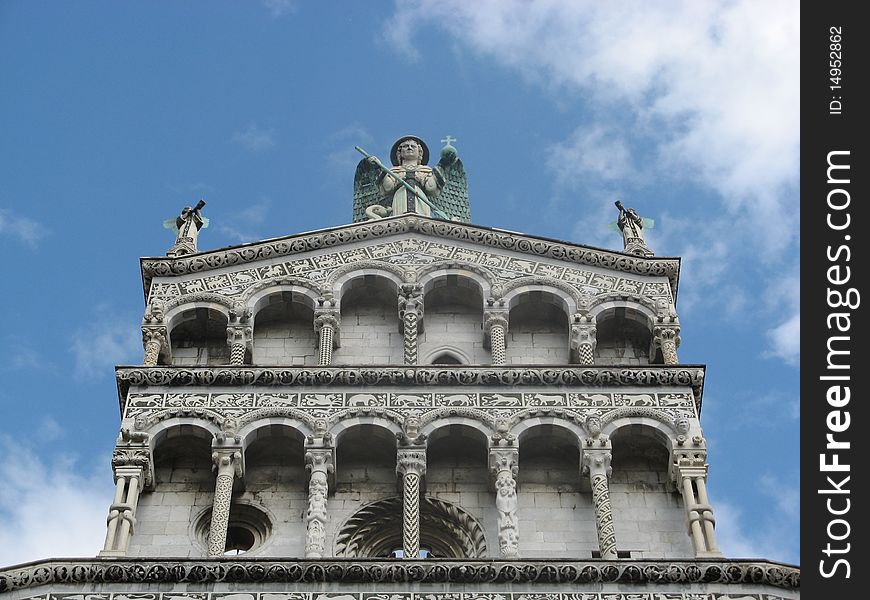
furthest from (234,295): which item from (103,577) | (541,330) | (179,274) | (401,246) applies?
(103,577)

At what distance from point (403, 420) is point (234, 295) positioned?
317 centimetres

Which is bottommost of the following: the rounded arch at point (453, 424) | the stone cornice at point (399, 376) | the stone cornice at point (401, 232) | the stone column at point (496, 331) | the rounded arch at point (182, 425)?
the rounded arch at point (182, 425)

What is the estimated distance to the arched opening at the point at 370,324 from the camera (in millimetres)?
20562

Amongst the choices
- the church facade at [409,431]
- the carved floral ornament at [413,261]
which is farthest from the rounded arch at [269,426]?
the carved floral ornament at [413,261]

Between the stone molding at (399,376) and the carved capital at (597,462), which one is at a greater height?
the stone molding at (399,376)

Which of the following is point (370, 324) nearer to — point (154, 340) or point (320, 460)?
point (154, 340)

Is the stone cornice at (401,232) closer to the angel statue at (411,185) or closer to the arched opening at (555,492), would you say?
the angel statue at (411,185)

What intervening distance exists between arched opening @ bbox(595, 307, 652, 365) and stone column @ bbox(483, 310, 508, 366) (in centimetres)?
106

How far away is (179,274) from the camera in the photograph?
21109 mm

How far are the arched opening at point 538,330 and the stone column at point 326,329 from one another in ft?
6.50

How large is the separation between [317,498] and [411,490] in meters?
0.95

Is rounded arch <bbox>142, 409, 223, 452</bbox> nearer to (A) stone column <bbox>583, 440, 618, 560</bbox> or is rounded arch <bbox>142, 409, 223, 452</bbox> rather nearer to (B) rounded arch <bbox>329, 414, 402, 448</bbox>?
(B) rounded arch <bbox>329, 414, 402, 448</bbox>
